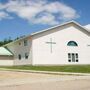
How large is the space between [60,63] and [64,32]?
201 inches

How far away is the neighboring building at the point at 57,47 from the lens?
42562mm

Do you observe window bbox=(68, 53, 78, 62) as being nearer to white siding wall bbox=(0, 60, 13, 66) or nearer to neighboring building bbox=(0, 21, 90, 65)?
neighboring building bbox=(0, 21, 90, 65)

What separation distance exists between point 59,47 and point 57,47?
362mm

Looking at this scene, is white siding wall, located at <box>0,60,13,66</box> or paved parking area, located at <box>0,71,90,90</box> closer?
paved parking area, located at <box>0,71,90,90</box>

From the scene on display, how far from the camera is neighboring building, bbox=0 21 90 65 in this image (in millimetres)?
42562

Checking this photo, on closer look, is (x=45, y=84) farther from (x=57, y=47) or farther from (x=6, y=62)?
(x=6, y=62)

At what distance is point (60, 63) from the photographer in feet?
143

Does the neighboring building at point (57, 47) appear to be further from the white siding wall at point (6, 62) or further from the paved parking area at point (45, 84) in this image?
the paved parking area at point (45, 84)

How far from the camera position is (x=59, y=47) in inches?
1722

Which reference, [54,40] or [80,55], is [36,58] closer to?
[54,40]

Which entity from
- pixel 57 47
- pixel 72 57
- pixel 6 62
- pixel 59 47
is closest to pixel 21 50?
pixel 6 62

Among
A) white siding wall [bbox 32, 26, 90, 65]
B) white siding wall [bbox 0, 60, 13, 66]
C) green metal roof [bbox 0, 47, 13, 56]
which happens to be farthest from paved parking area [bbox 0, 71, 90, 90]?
white siding wall [bbox 0, 60, 13, 66]

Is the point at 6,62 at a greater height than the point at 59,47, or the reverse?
the point at 59,47

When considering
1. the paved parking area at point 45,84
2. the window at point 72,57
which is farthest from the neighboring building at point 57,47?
the paved parking area at point 45,84
